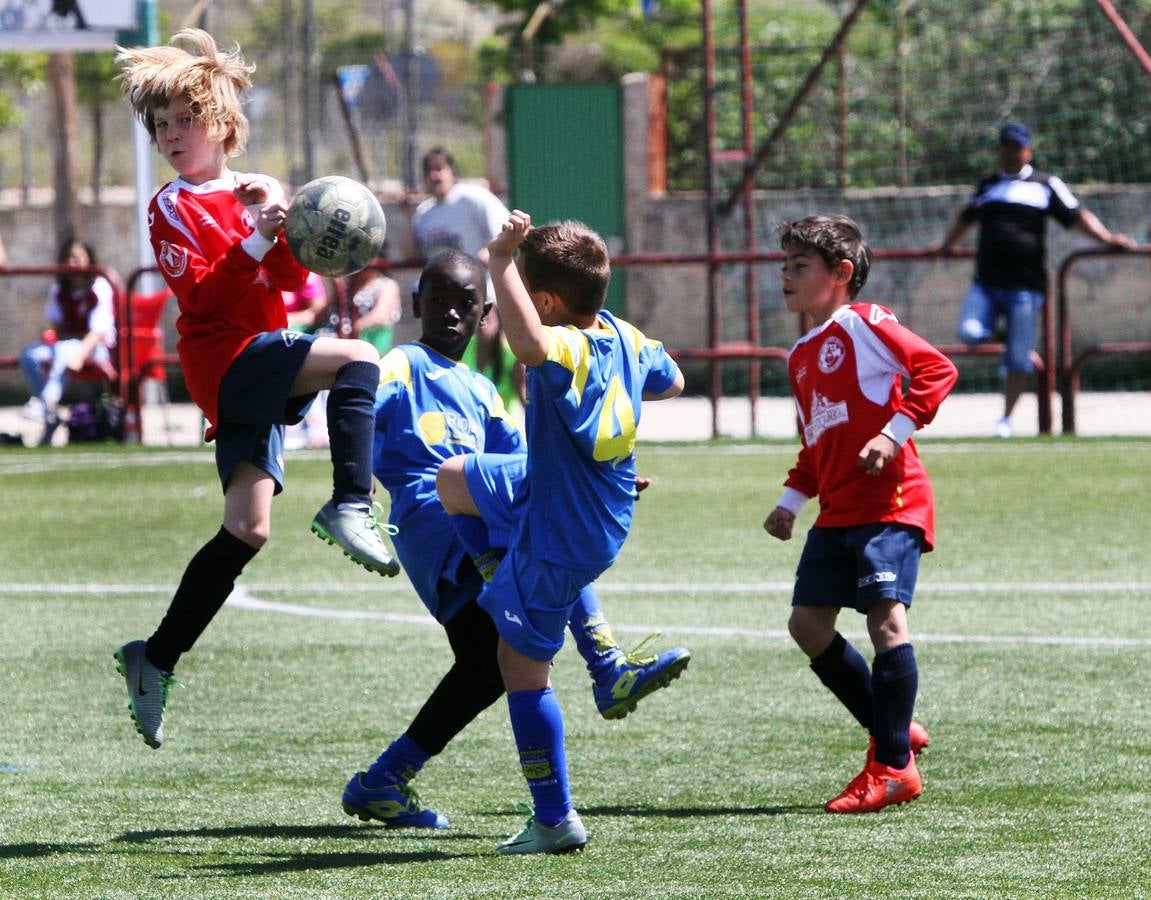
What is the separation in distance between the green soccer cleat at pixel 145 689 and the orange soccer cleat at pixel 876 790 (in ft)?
5.80

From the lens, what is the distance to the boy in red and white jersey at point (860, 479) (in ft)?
17.2

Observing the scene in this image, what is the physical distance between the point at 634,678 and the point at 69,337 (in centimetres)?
1154

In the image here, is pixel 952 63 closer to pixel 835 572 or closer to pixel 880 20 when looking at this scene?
pixel 880 20

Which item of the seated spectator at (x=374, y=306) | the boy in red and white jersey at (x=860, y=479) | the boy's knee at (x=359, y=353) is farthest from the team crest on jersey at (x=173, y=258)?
the seated spectator at (x=374, y=306)

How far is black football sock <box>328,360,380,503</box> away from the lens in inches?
203

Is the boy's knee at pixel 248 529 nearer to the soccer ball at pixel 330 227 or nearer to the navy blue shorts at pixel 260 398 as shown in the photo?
the navy blue shorts at pixel 260 398

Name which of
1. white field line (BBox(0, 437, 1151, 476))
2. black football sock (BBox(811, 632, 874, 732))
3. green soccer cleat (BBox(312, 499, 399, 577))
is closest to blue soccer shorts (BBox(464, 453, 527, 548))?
green soccer cleat (BBox(312, 499, 399, 577))

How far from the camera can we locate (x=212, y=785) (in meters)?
5.43

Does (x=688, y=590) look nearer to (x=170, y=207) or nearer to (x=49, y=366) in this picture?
(x=170, y=207)

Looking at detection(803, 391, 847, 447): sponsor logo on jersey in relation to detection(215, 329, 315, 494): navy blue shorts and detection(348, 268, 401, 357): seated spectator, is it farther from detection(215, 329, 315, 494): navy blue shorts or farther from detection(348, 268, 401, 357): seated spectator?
detection(348, 268, 401, 357): seated spectator

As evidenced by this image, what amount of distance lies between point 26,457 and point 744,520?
20.0 ft

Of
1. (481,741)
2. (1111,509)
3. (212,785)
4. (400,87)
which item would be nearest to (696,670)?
(481,741)

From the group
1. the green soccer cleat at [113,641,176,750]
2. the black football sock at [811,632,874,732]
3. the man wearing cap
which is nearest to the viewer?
the green soccer cleat at [113,641,176,750]

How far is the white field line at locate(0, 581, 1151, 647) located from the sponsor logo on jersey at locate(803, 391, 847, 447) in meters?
2.25
